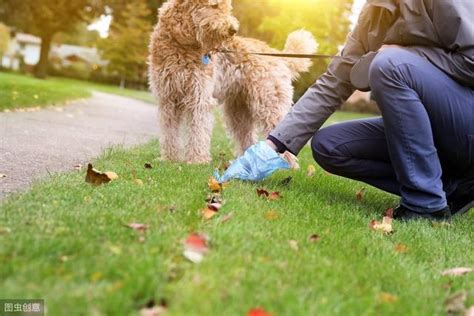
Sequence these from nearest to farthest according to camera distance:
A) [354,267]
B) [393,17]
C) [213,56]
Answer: [354,267]
[393,17]
[213,56]

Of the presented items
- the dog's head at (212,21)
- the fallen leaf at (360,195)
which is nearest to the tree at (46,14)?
the dog's head at (212,21)

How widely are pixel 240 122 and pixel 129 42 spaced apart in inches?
1620

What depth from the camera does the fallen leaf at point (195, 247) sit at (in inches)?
86.4

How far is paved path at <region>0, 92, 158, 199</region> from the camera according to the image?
163 inches

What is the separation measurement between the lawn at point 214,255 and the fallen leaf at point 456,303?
0.04 meters

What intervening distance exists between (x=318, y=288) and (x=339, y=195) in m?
2.37

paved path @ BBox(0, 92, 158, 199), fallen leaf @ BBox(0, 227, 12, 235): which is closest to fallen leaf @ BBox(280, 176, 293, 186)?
paved path @ BBox(0, 92, 158, 199)

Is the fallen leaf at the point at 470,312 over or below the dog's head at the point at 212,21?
below

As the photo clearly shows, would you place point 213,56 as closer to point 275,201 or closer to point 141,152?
point 141,152

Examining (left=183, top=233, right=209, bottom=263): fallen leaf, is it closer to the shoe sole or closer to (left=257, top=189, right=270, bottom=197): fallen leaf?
(left=257, top=189, right=270, bottom=197): fallen leaf

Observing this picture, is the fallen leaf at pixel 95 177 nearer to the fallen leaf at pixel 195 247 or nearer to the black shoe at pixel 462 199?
the fallen leaf at pixel 195 247

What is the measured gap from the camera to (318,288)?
2100mm

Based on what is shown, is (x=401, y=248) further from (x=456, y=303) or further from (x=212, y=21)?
(x=212, y=21)

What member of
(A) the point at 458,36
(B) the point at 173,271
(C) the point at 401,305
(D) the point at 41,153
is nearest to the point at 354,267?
(C) the point at 401,305
